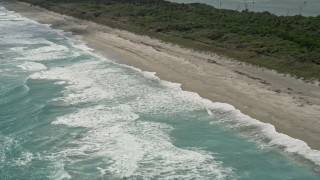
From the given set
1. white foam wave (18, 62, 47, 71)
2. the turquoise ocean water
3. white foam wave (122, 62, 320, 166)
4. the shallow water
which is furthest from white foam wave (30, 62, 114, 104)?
the shallow water

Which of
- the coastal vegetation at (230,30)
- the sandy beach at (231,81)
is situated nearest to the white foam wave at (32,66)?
the sandy beach at (231,81)

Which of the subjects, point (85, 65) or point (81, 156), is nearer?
point (81, 156)

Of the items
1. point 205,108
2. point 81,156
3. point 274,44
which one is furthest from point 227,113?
point 274,44

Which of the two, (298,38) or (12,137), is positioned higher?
(298,38)

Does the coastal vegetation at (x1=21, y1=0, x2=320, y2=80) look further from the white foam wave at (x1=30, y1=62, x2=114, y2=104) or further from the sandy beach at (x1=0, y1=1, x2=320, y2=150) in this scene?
the white foam wave at (x1=30, y1=62, x2=114, y2=104)

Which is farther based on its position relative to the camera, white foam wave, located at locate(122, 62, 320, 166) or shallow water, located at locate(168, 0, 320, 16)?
shallow water, located at locate(168, 0, 320, 16)

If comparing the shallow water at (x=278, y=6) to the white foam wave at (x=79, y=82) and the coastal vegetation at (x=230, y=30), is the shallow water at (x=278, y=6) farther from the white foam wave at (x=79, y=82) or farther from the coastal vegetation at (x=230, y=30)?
the white foam wave at (x=79, y=82)

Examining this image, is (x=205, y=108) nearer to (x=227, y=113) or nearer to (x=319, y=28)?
(x=227, y=113)
